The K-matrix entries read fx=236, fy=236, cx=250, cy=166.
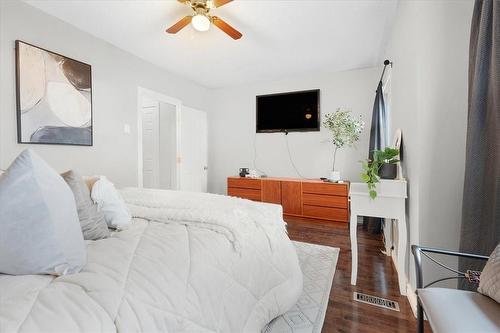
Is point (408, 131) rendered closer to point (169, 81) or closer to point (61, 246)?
point (61, 246)

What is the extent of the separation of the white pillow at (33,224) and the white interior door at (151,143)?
12.5ft

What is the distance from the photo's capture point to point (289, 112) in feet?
13.9

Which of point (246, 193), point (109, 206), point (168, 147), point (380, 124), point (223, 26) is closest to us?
point (109, 206)

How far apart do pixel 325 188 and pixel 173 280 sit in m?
3.06

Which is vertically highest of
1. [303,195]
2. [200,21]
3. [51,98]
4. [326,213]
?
[200,21]

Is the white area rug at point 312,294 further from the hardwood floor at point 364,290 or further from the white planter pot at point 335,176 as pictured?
the white planter pot at point 335,176

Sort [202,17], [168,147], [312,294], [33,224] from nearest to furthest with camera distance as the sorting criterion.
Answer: [33,224], [312,294], [202,17], [168,147]

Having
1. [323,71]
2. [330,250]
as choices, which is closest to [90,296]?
[330,250]

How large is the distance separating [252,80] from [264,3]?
2.20 meters

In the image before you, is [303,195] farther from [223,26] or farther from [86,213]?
[86,213]

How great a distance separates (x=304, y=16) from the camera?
2383 millimetres

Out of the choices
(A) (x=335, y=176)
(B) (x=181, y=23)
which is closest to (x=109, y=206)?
A: (B) (x=181, y=23)

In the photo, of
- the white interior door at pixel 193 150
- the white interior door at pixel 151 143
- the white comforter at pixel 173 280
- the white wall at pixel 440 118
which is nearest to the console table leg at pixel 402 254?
the white wall at pixel 440 118

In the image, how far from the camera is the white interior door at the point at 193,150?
425 cm
